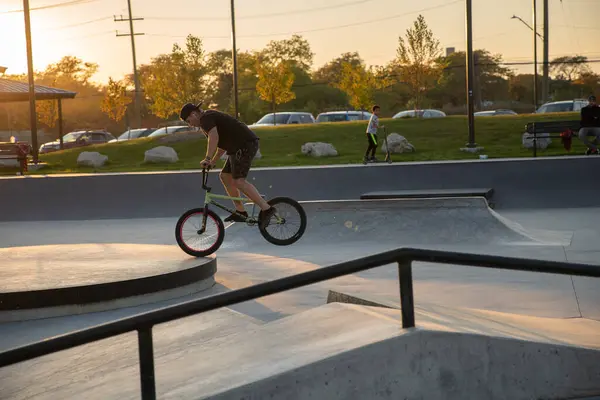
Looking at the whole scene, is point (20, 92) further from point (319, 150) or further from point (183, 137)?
point (319, 150)

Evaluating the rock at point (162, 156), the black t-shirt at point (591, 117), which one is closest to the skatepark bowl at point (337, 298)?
the black t-shirt at point (591, 117)

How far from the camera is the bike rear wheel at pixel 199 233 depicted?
10.5m

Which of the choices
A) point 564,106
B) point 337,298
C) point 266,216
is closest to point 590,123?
point 266,216

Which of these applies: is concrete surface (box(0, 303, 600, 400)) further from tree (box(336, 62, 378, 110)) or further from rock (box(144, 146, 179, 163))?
tree (box(336, 62, 378, 110))

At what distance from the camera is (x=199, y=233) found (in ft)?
34.3

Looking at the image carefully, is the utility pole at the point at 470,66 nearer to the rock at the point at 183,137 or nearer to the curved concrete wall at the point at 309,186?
the curved concrete wall at the point at 309,186

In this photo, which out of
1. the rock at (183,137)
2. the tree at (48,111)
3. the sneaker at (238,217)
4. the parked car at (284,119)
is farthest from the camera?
the tree at (48,111)

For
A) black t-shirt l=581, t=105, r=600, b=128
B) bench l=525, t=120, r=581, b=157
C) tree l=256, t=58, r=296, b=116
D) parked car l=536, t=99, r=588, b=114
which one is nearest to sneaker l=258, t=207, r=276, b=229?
black t-shirt l=581, t=105, r=600, b=128

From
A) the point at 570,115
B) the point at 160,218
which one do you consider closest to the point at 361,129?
the point at 570,115

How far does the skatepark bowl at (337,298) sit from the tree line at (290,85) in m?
27.0

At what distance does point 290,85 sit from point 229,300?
4955 centimetres

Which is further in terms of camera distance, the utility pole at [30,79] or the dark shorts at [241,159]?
the utility pole at [30,79]

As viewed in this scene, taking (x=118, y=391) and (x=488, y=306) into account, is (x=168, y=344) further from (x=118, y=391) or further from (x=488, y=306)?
(x=488, y=306)

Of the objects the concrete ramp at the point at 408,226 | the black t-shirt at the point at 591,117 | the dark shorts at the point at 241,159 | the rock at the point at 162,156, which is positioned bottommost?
the concrete ramp at the point at 408,226
